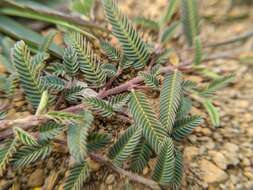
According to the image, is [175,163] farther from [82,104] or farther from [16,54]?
[16,54]

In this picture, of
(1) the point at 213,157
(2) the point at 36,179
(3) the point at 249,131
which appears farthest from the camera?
(3) the point at 249,131

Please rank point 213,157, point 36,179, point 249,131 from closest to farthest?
point 36,179 → point 213,157 → point 249,131

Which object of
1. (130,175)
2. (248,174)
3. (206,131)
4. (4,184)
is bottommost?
(4,184)

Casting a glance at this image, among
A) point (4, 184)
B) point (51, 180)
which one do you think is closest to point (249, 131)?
point (51, 180)

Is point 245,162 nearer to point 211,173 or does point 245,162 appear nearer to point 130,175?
point 211,173

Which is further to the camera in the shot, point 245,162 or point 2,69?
point 2,69

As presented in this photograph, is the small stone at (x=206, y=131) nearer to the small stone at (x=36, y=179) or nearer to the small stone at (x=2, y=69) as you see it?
the small stone at (x=36, y=179)

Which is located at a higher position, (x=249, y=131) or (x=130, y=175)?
(x=249, y=131)
